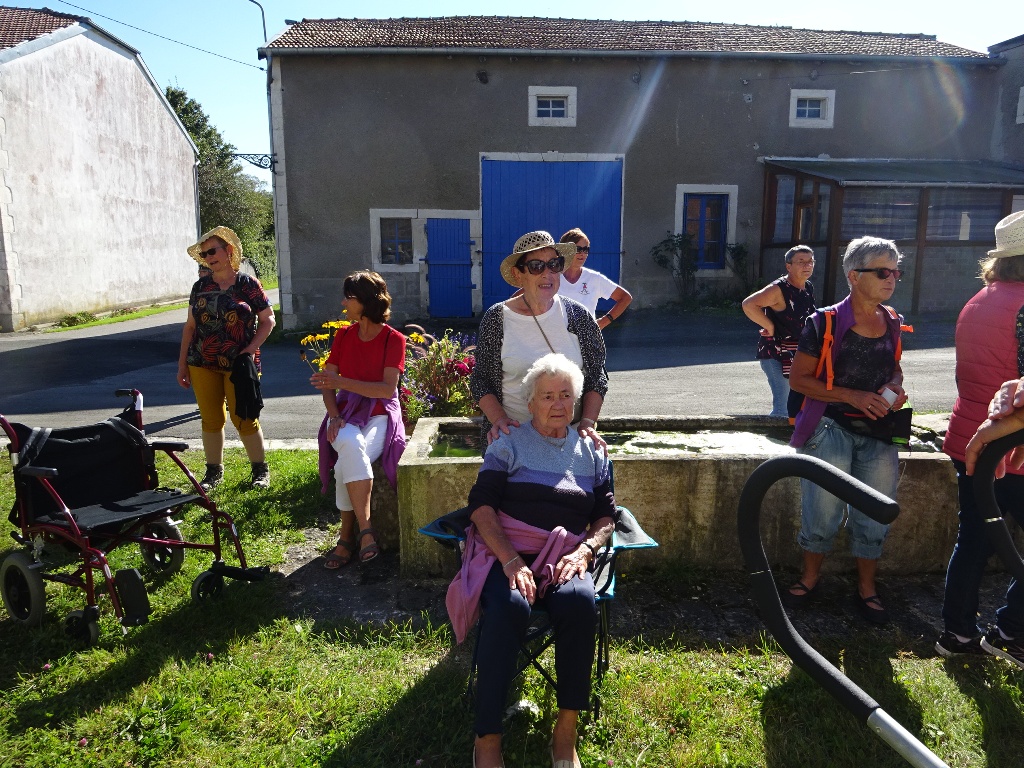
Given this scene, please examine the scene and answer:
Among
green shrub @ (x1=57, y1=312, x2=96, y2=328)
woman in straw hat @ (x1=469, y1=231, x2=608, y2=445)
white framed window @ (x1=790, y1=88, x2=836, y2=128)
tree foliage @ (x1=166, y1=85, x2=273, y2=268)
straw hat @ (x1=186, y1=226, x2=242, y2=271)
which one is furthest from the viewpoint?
tree foliage @ (x1=166, y1=85, x2=273, y2=268)

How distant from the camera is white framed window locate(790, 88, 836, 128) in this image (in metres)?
15.7

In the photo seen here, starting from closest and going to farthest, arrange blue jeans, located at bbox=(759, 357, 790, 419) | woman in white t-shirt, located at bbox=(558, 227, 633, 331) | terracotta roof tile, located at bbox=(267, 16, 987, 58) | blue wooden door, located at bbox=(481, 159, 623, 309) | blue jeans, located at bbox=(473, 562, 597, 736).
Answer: blue jeans, located at bbox=(473, 562, 597, 736)
blue jeans, located at bbox=(759, 357, 790, 419)
woman in white t-shirt, located at bbox=(558, 227, 633, 331)
terracotta roof tile, located at bbox=(267, 16, 987, 58)
blue wooden door, located at bbox=(481, 159, 623, 309)

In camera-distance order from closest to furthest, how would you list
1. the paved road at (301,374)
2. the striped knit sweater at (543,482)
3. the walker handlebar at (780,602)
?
the walker handlebar at (780,602) → the striped knit sweater at (543,482) → the paved road at (301,374)

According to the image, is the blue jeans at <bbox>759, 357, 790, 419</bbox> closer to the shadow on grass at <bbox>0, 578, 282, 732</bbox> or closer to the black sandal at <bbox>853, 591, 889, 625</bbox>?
the black sandal at <bbox>853, 591, 889, 625</bbox>

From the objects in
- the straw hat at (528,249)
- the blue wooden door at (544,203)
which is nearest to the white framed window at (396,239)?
the blue wooden door at (544,203)

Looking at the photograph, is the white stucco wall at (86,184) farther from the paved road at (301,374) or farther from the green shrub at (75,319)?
the paved road at (301,374)

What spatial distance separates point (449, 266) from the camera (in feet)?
50.3

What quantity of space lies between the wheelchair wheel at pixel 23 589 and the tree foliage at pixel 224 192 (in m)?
27.5

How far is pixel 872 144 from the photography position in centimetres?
1625

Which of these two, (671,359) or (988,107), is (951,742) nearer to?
(671,359)

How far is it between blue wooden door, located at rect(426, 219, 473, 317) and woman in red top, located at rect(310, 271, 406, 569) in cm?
1108

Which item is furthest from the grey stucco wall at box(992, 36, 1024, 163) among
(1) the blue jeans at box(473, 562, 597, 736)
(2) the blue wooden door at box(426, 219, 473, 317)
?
(1) the blue jeans at box(473, 562, 597, 736)

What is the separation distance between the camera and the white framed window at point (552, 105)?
15.0m

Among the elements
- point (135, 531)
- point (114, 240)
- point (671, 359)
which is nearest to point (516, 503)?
point (135, 531)
